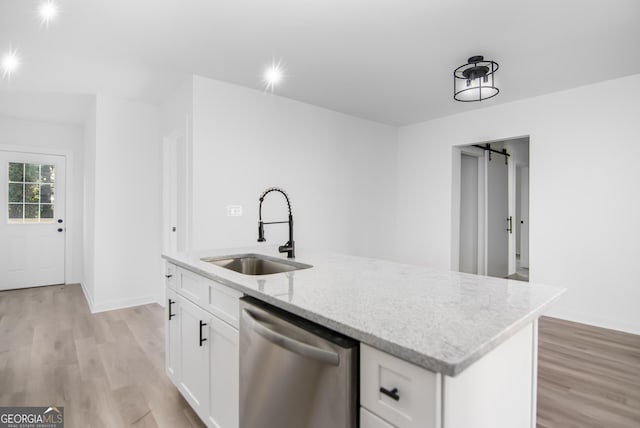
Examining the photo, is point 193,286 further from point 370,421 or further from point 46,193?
point 46,193

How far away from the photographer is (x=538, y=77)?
3289mm

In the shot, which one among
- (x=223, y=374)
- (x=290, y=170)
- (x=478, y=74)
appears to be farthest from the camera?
(x=290, y=170)

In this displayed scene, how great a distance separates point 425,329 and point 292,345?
424 millimetres

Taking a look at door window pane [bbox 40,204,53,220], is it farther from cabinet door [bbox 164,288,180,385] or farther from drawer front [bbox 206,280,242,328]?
drawer front [bbox 206,280,242,328]

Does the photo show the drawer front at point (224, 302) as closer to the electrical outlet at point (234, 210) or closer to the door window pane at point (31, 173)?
the electrical outlet at point (234, 210)

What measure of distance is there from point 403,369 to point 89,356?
9.43 feet

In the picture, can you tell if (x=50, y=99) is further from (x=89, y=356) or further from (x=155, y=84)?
(x=89, y=356)

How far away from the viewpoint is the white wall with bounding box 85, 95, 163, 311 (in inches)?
151

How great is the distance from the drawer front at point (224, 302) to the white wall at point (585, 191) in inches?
146

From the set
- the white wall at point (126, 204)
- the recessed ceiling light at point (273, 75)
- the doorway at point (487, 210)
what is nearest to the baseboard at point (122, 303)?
the white wall at point (126, 204)

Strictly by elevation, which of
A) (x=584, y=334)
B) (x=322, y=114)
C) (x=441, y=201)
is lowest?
(x=584, y=334)

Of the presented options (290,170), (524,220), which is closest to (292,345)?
(290,170)

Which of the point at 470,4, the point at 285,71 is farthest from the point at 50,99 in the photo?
the point at 470,4

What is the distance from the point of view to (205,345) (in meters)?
1.65
